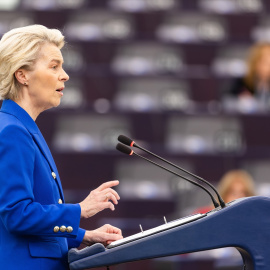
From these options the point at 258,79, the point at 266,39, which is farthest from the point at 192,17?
the point at 258,79

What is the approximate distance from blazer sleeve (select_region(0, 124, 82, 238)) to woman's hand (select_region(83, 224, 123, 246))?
0.08m

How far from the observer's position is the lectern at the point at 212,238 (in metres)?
1.06

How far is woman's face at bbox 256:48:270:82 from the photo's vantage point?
12.5 feet

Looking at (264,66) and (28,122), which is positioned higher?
(264,66)

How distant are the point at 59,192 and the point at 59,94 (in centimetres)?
17

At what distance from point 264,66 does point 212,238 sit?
288 cm

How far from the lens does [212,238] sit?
1.06 meters

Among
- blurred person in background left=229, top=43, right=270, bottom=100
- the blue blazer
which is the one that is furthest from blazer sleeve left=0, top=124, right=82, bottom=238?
blurred person in background left=229, top=43, right=270, bottom=100

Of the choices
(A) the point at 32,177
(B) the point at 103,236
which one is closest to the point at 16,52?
(A) the point at 32,177

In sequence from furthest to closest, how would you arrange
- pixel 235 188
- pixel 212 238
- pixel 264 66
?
pixel 264 66, pixel 235 188, pixel 212 238

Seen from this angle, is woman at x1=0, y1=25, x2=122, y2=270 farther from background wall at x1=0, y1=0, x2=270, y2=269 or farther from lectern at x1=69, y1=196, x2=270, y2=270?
background wall at x1=0, y1=0, x2=270, y2=269

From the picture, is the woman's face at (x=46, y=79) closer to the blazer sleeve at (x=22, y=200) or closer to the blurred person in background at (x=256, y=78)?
the blazer sleeve at (x=22, y=200)

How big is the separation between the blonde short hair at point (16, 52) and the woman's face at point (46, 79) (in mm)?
12

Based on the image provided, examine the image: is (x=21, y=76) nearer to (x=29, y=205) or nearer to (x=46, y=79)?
(x=46, y=79)
